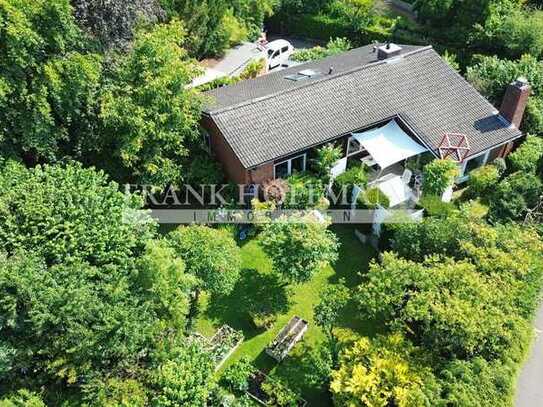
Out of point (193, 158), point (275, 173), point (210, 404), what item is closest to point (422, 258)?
point (275, 173)

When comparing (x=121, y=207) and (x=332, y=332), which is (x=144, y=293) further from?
(x=332, y=332)

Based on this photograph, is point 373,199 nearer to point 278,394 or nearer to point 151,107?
point 278,394

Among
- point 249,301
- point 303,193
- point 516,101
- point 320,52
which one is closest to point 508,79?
point 516,101

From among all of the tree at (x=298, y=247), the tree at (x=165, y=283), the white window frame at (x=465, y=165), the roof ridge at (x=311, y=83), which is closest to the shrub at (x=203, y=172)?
the roof ridge at (x=311, y=83)

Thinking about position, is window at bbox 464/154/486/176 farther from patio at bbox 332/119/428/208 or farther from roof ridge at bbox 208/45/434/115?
roof ridge at bbox 208/45/434/115

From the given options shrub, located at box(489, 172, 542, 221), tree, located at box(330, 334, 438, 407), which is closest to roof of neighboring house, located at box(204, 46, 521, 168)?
shrub, located at box(489, 172, 542, 221)

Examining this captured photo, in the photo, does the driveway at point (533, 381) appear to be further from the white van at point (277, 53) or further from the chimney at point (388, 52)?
the white van at point (277, 53)
